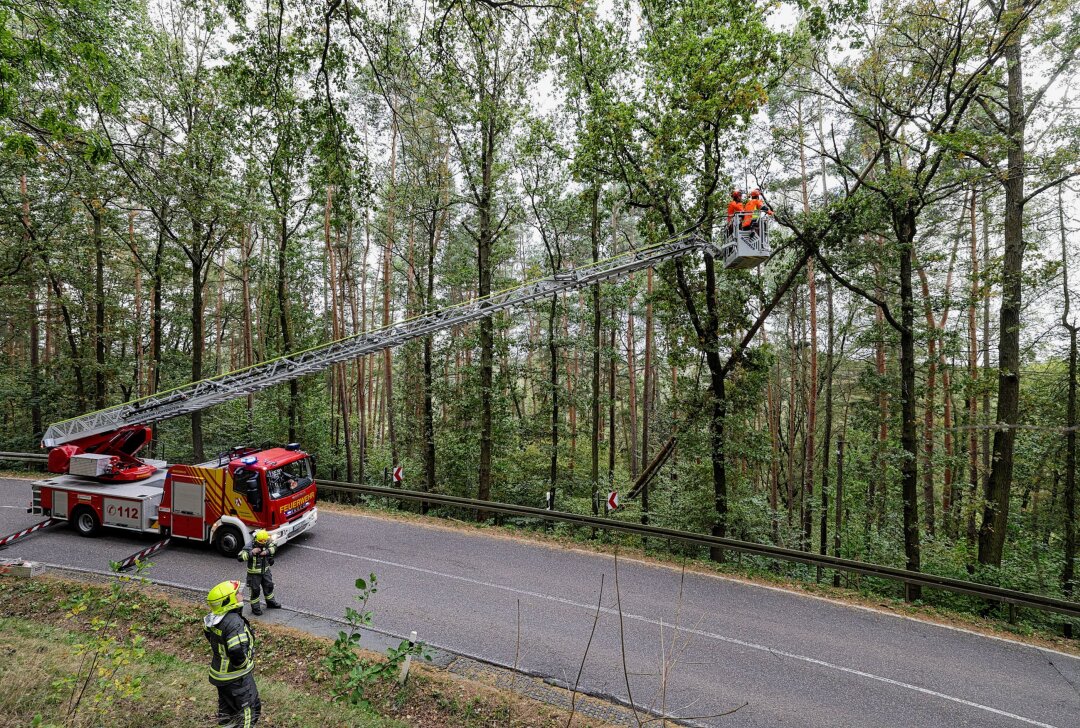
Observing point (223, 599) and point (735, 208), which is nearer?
point (223, 599)

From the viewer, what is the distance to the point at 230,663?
440cm

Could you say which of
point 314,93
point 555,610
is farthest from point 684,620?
point 314,93

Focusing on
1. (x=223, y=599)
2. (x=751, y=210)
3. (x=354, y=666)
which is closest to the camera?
(x=223, y=599)

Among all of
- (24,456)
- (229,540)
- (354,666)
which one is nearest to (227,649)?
(354,666)

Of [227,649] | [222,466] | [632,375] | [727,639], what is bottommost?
[727,639]

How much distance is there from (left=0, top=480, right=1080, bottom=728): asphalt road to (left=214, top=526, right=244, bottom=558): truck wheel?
23 cm

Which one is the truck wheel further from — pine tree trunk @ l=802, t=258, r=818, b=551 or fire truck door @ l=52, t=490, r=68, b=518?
pine tree trunk @ l=802, t=258, r=818, b=551

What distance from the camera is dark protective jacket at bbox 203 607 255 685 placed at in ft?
14.4

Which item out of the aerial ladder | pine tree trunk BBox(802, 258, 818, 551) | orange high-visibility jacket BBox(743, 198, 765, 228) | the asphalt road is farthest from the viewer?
pine tree trunk BBox(802, 258, 818, 551)

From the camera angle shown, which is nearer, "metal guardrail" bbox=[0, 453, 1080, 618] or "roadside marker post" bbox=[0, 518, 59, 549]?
"metal guardrail" bbox=[0, 453, 1080, 618]

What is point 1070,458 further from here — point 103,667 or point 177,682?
point 103,667

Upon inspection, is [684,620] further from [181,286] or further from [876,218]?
[181,286]

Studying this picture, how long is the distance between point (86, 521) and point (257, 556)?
6370 millimetres

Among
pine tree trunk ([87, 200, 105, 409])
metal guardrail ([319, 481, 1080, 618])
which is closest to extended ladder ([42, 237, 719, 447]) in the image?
metal guardrail ([319, 481, 1080, 618])
